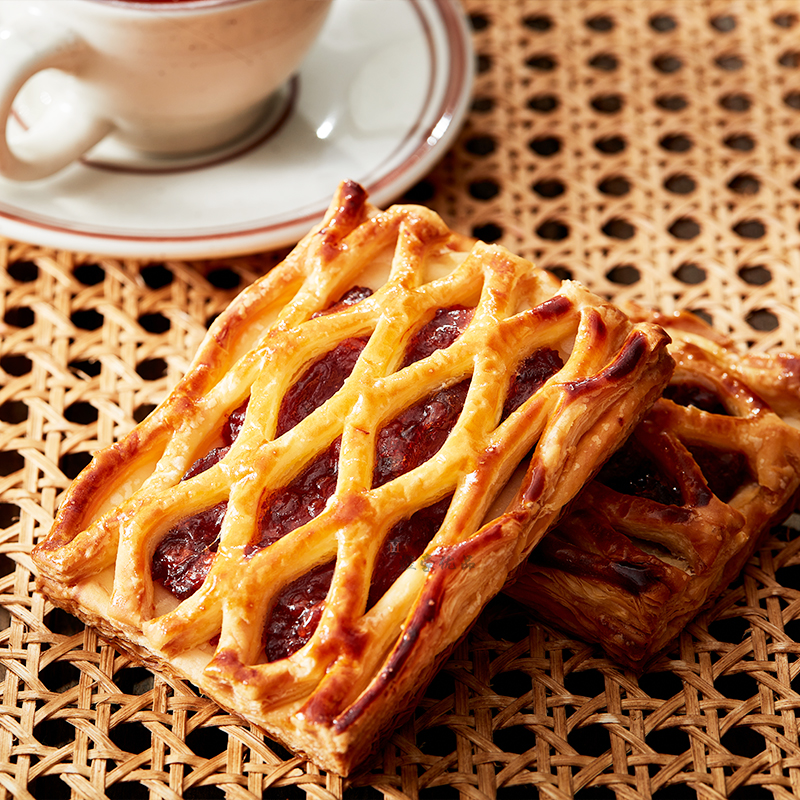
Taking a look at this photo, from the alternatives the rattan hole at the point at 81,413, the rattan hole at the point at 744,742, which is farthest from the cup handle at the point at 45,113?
the rattan hole at the point at 744,742

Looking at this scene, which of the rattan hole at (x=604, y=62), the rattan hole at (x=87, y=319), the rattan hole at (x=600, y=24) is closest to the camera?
the rattan hole at (x=87, y=319)

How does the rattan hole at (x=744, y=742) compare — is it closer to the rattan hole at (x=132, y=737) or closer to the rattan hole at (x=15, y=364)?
the rattan hole at (x=132, y=737)

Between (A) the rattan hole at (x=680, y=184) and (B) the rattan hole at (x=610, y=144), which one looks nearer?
(A) the rattan hole at (x=680, y=184)

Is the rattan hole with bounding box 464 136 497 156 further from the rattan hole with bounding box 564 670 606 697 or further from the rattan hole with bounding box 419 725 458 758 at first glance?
the rattan hole with bounding box 419 725 458 758

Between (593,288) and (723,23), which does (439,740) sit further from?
(723,23)

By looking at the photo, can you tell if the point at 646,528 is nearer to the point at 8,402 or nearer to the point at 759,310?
the point at 759,310
